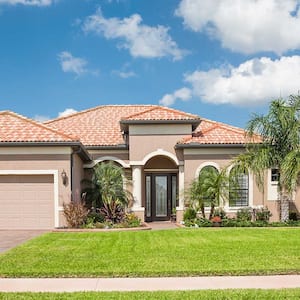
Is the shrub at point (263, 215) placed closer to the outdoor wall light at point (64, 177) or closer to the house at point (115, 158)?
the house at point (115, 158)

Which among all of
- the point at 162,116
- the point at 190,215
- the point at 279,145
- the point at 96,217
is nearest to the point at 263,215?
the point at 279,145

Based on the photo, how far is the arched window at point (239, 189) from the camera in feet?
71.8

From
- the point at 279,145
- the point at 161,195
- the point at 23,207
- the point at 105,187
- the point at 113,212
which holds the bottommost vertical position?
the point at 113,212

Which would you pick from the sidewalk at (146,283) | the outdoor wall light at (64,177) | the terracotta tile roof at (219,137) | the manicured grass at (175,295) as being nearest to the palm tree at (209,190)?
the terracotta tile roof at (219,137)

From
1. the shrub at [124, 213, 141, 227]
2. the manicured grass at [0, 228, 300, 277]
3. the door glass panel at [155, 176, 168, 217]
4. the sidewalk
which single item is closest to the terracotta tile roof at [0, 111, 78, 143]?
the shrub at [124, 213, 141, 227]

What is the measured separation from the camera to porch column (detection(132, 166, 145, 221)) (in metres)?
23.5

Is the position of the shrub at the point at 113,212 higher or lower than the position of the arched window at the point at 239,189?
A: lower

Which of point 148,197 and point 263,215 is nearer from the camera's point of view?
point 263,215

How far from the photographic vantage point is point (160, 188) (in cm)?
2594

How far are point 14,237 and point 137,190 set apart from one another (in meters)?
8.49

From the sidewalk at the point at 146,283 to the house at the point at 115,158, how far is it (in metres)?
11.0

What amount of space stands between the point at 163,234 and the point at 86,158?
28.2 ft

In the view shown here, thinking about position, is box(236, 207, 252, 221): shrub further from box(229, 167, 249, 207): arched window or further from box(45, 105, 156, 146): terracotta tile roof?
box(45, 105, 156, 146): terracotta tile roof

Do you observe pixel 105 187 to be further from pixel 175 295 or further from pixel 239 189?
pixel 175 295
